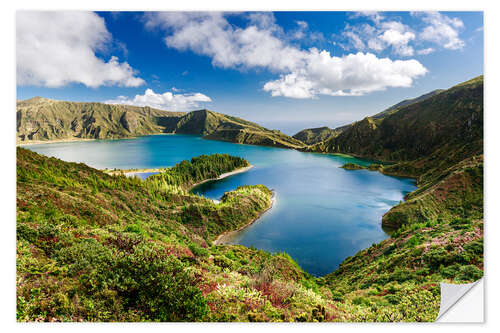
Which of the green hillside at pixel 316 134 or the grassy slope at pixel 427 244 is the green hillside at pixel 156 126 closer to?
the green hillside at pixel 316 134

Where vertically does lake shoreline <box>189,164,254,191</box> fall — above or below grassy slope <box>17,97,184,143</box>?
below

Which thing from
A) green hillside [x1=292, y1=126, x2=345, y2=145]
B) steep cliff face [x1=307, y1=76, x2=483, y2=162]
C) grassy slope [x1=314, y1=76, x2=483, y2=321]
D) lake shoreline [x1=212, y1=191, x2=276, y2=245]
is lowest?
lake shoreline [x1=212, y1=191, x2=276, y2=245]

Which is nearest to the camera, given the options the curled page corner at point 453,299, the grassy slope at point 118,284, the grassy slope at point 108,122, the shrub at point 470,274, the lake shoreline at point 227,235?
the grassy slope at point 118,284

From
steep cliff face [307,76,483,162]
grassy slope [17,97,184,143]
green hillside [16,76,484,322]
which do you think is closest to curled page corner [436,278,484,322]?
green hillside [16,76,484,322]

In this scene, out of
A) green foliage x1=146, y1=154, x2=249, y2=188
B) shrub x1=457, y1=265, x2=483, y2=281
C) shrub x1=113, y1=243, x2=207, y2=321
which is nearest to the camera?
shrub x1=113, y1=243, x2=207, y2=321

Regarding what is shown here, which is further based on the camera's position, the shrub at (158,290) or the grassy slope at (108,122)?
the grassy slope at (108,122)

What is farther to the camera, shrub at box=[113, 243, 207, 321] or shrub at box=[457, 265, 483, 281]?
shrub at box=[457, 265, 483, 281]

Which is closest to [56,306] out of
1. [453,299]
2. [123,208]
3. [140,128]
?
[453,299]

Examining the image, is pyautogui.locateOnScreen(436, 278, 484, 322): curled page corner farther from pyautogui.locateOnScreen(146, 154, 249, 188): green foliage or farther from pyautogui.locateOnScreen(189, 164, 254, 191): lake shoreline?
pyautogui.locateOnScreen(189, 164, 254, 191): lake shoreline

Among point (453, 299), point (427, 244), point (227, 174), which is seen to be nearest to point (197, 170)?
point (227, 174)

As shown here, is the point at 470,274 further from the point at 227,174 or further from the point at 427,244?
the point at 227,174

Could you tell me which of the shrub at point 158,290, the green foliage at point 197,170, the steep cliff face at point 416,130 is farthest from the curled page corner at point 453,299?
the steep cliff face at point 416,130
